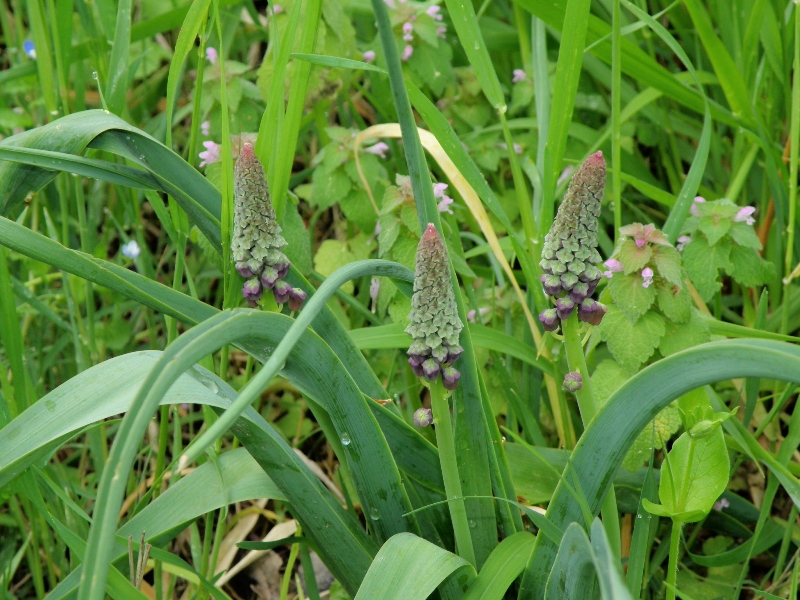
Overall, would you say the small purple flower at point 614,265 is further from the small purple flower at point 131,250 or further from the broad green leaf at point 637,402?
the small purple flower at point 131,250

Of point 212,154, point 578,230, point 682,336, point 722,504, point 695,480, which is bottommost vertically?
point 722,504

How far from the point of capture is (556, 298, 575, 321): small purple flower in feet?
4.63

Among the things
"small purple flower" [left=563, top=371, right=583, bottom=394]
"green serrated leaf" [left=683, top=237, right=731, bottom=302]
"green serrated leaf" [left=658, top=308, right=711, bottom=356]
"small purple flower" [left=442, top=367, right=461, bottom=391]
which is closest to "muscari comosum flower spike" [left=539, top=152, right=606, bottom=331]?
"small purple flower" [left=563, top=371, right=583, bottom=394]

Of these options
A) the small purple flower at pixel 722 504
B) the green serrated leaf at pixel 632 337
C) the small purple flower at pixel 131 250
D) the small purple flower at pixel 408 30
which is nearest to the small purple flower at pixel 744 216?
the green serrated leaf at pixel 632 337

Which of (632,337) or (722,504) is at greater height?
(632,337)

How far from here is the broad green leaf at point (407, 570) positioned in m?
1.39

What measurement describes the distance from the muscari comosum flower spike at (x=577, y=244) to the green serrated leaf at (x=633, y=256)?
0.54 metres

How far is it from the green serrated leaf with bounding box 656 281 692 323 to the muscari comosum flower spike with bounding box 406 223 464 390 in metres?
0.76

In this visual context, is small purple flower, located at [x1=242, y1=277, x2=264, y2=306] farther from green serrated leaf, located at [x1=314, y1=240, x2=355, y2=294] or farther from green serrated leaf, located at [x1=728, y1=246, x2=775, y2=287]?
green serrated leaf, located at [x1=728, y1=246, x2=775, y2=287]

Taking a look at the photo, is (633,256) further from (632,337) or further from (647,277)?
(632,337)

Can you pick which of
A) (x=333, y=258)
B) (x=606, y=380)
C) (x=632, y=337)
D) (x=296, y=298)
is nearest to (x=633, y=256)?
(x=632, y=337)

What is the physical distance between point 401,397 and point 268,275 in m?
1.49

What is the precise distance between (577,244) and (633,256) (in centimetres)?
65

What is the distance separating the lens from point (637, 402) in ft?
4.46
